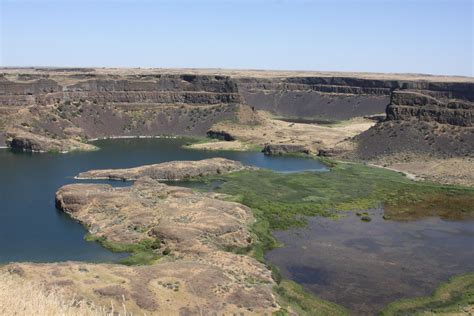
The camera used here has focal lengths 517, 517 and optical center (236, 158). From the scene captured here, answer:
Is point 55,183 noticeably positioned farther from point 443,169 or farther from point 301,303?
point 443,169

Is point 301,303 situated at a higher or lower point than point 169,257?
lower

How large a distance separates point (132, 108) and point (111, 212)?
339ft

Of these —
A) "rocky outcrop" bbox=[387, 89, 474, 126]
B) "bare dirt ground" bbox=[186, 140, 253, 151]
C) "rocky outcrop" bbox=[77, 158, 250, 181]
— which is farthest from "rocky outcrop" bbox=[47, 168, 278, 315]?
"rocky outcrop" bbox=[387, 89, 474, 126]

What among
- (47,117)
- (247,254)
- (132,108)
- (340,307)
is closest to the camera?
(340,307)

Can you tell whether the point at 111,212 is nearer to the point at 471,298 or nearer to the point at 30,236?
the point at 30,236

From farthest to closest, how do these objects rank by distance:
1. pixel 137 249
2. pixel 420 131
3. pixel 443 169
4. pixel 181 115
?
pixel 181 115
pixel 420 131
pixel 443 169
pixel 137 249

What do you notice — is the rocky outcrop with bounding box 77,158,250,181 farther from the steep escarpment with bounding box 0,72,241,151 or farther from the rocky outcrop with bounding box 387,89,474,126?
the rocky outcrop with bounding box 387,89,474,126

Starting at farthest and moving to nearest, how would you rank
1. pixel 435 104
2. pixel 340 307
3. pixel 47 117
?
pixel 47 117 < pixel 435 104 < pixel 340 307

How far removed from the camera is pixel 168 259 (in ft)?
172

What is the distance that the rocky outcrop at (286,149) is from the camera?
414ft

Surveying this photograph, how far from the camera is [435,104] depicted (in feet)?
405

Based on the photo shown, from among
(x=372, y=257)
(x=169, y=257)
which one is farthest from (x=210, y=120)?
(x=169, y=257)

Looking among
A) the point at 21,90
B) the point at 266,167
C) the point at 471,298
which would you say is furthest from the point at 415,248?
the point at 21,90

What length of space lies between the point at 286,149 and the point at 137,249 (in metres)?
75.2
